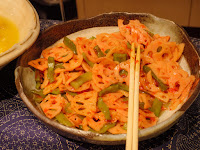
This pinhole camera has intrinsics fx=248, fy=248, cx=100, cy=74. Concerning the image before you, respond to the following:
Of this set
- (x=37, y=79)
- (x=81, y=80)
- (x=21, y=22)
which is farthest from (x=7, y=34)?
(x=81, y=80)

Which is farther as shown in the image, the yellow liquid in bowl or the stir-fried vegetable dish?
the yellow liquid in bowl

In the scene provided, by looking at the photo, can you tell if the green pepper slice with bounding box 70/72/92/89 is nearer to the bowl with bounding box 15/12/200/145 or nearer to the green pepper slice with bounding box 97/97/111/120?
the green pepper slice with bounding box 97/97/111/120

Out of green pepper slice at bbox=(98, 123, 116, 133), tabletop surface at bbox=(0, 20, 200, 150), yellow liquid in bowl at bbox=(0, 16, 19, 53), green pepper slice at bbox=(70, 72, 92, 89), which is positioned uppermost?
yellow liquid in bowl at bbox=(0, 16, 19, 53)

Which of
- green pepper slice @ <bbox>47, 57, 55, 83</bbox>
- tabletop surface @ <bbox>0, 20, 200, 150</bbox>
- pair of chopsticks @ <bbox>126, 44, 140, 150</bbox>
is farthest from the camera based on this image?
green pepper slice @ <bbox>47, 57, 55, 83</bbox>

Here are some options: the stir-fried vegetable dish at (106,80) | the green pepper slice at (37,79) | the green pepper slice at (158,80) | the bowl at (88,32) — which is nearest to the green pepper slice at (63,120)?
the stir-fried vegetable dish at (106,80)

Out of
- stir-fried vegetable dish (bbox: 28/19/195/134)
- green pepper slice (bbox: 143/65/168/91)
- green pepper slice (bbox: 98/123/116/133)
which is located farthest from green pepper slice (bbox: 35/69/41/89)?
green pepper slice (bbox: 143/65/168/91)

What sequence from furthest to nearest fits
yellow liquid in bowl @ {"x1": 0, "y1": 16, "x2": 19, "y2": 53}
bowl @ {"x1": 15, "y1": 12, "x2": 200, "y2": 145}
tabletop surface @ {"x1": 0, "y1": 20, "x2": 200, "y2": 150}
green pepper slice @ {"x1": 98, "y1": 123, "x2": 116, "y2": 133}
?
yellow liquid in bowl @ {"x1": 0, "y1": 16, "x2": 19, "y2": 53} → tabletop surface @ {"x1": 0, "y1": 20, "x2": 200, "y2": 150} → green pepper slice @ {"x1": 98, "y1": 123, "x2": 116, "y2": 133} → bowl @ {"x1": 15, "y1": 12, "x2": 200, "y2": 145}

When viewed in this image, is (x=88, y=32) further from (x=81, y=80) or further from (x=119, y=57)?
(x=81, y=80)

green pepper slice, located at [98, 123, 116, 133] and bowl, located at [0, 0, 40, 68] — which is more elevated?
bowl, located at [0, 0, 40, 68]

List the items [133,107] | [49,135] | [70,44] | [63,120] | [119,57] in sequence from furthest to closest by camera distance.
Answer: [70,44], [119,57], [49,135], [63,120], [133,107]
